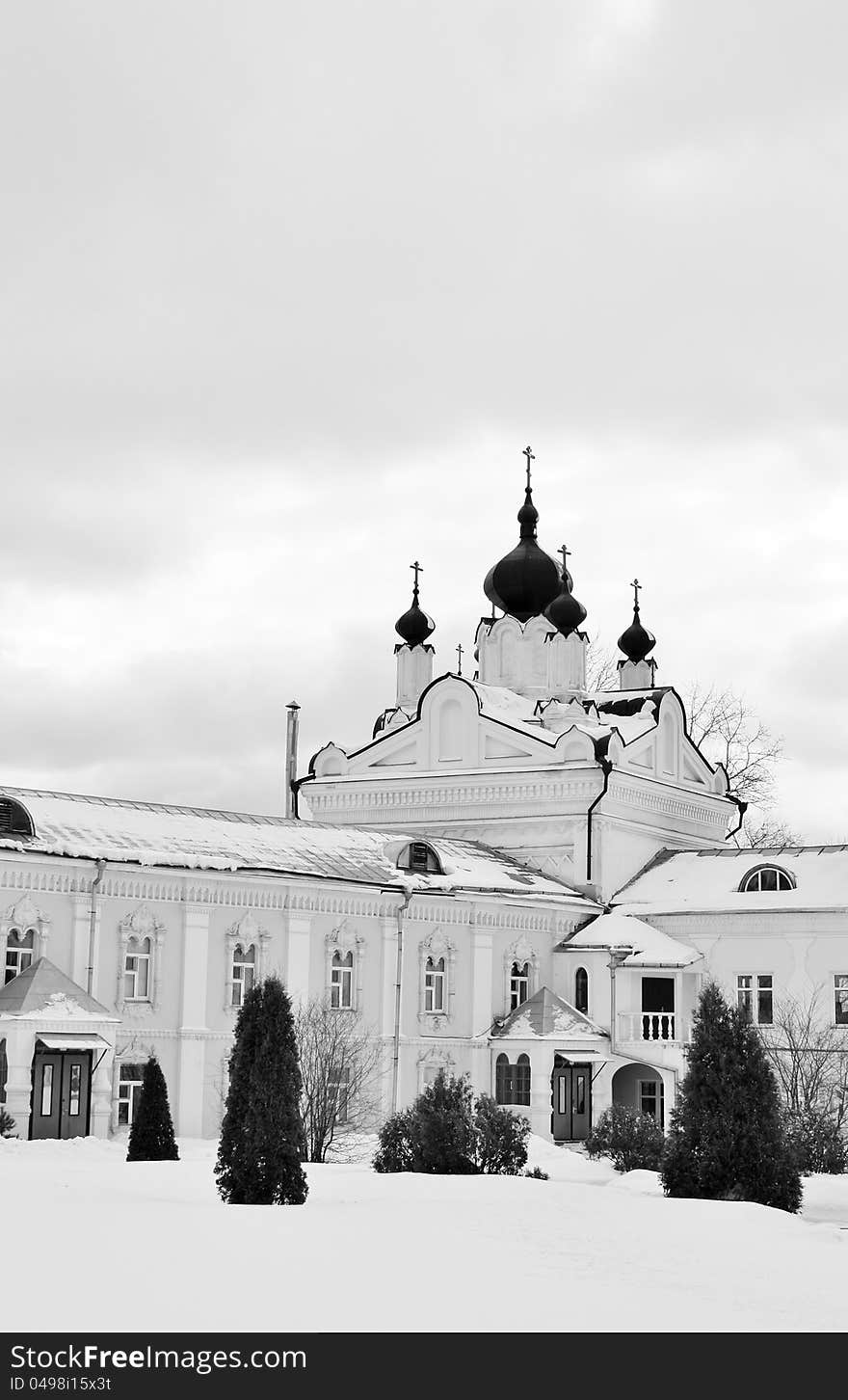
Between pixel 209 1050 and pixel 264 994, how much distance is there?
37.2ft

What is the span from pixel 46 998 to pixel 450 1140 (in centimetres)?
705

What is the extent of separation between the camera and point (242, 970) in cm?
3131

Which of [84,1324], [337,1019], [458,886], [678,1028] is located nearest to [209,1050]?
[337,1019]

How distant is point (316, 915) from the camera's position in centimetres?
3253

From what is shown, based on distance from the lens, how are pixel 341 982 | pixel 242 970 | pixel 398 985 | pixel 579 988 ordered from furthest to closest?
pixel 579 988 < pixel 398 985 < pixel 341 982 < pixel 242 970

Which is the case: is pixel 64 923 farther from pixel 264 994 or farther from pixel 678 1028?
pixel 678 1028

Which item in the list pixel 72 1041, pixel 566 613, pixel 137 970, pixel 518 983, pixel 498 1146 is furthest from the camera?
pixel 566 613

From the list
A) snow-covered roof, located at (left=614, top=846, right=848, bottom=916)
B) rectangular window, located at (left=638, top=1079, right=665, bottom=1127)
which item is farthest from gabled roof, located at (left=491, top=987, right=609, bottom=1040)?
snow-covered roof, located at (left=614, top=846, right=848, bottom=916)

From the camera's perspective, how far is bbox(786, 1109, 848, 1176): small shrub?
2592cm

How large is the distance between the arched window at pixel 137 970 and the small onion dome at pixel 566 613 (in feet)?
61.3

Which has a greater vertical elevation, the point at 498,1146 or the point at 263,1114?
the point at 263,1114

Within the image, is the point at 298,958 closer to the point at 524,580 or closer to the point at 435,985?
the point at 435,985

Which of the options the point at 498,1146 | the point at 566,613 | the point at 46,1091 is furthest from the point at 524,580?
the point at 498,1146

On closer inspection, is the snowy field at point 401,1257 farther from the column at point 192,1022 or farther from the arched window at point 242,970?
the arched window at point 242,970
